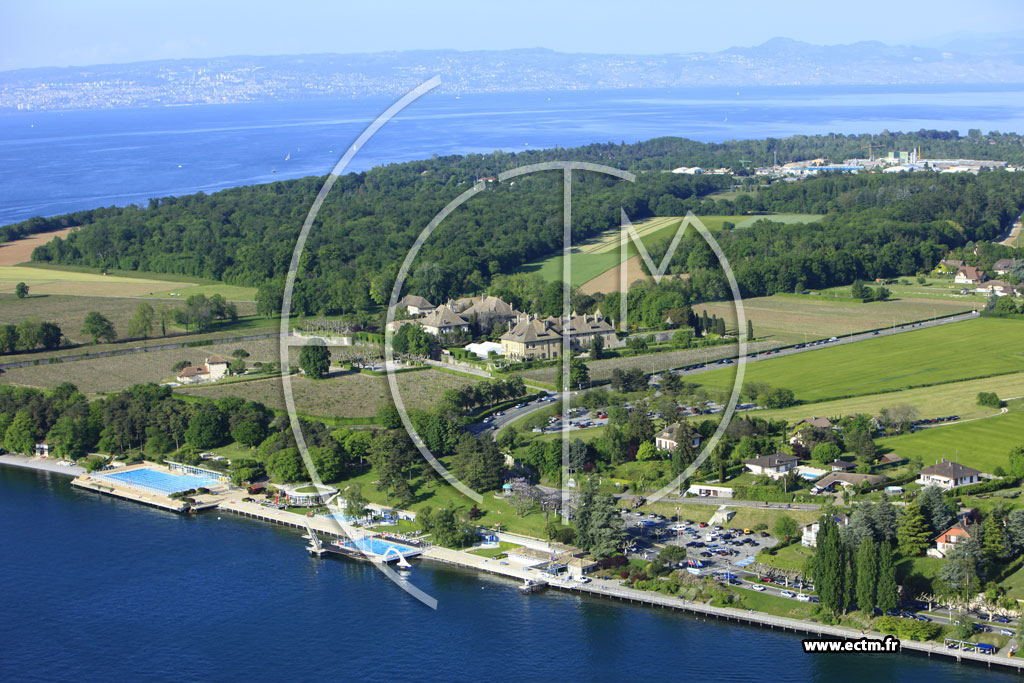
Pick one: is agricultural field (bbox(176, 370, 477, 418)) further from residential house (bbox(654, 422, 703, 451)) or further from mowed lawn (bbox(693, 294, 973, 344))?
mowed lawn (bbox(693, 294, 973, 344))

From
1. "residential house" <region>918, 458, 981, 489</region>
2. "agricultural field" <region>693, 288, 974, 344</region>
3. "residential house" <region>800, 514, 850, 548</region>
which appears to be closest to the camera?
"residential house" <region>800, 514, 850, 548</region>

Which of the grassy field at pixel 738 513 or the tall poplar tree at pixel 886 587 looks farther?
the grassy field at pixel 738 513

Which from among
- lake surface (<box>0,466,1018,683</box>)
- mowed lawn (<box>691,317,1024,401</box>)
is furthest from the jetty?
mowed lawn (<box>691,317,1024,401</box>)

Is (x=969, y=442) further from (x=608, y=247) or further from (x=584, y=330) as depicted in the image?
(x=608, y=247)

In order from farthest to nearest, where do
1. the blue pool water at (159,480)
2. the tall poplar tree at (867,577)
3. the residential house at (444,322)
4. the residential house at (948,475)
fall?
1. the residential house at (444,322)
2. the blue pool water at (159,480)
3. the residential house at (948,475)
4. the tall poplar tree at (867,577)

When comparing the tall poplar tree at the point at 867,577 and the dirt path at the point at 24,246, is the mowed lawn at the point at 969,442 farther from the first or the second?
the dirt path at the point at 24,246

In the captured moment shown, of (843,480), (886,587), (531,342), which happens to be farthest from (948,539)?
(531,342)

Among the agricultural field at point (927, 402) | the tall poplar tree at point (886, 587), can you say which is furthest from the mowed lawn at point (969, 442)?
the tall poplar tree at point (886, 587)

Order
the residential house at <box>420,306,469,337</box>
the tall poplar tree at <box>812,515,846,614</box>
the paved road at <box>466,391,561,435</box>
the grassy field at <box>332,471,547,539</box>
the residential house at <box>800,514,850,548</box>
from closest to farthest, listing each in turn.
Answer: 1. the tall poplar tree at <box>812,515,846,614</box>
2. the residential house at <box>800,514,850,548</box>
3. the grassy field at <box>332,471,547,539</box>
4. the paved road at <box>466,391,561,435</box>
5. the residential house at <box>420,306,469,337</box>
